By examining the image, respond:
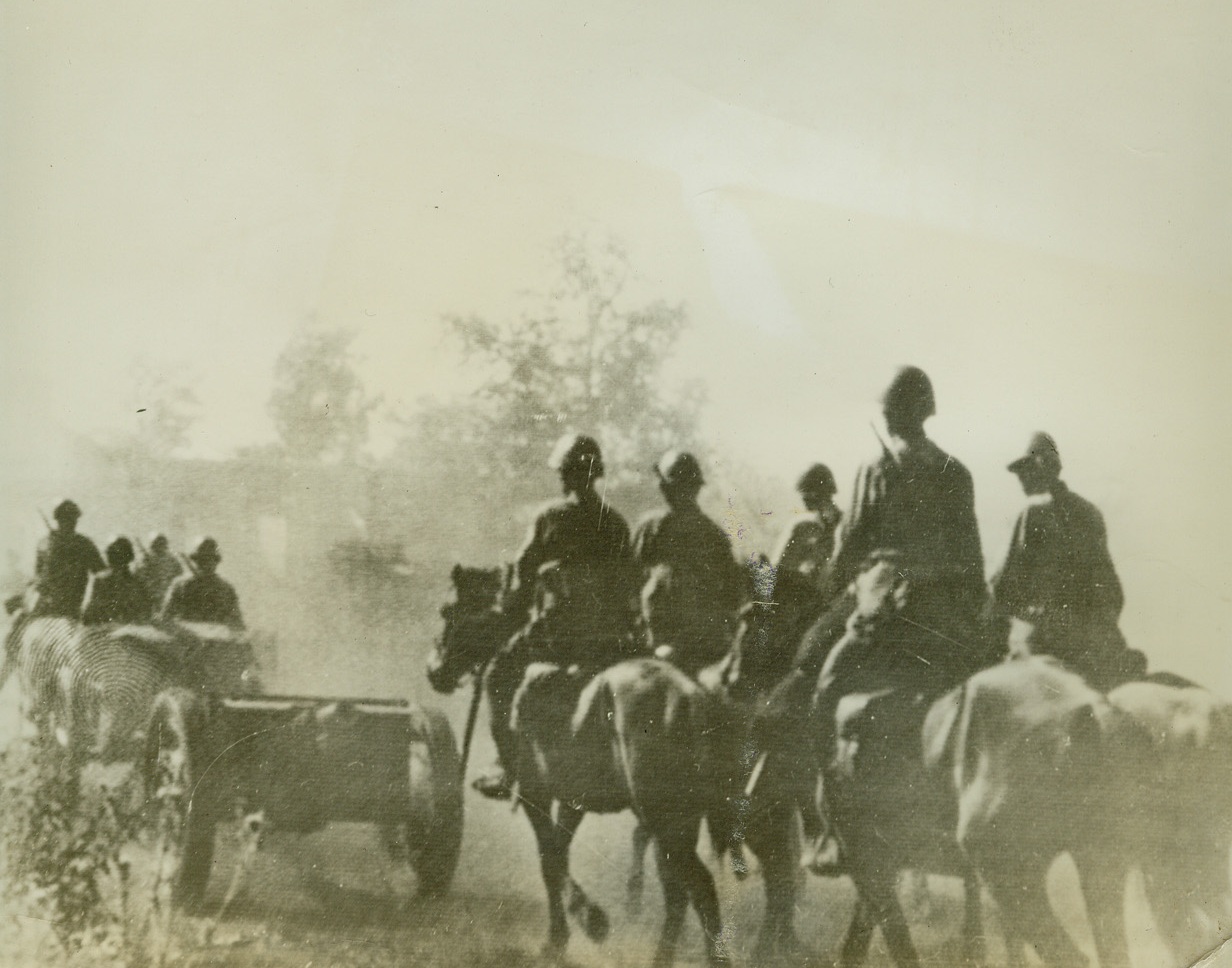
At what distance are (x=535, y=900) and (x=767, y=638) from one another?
793mm

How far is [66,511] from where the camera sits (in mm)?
1938

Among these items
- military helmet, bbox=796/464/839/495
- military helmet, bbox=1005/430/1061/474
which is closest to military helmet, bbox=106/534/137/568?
military helmet, bbox=796/464/839/495

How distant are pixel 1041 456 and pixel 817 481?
0.56 m

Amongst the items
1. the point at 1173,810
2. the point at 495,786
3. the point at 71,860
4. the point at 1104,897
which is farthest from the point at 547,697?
the point at 1173,810

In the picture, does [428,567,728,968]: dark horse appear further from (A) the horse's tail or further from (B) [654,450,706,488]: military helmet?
(B) [654,450,706,488]: military helmet

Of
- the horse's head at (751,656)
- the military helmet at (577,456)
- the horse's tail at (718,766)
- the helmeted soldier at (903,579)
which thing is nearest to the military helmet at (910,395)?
the helmeted soldier at (903,579)

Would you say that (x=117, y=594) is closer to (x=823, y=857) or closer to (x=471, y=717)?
(x=471, y=717)

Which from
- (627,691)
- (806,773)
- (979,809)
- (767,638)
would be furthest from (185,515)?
(979,809)

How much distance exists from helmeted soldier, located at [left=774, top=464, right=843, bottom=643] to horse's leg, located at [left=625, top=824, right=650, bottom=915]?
562 mm

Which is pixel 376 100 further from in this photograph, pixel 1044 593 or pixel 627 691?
pixel 1044 593

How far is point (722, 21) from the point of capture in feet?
6.84

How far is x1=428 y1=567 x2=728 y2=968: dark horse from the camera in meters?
1.97

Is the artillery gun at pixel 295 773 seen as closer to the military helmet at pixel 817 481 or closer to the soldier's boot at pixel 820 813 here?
the soldier's boot at pixel 820 813

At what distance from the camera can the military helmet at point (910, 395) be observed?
2.07 metres
